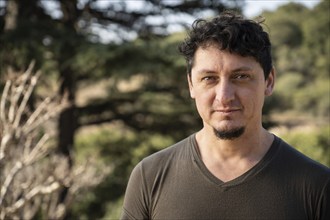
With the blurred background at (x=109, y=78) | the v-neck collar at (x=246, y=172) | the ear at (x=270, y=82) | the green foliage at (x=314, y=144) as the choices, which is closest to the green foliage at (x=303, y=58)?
the green foliage at (x=314, y=144)

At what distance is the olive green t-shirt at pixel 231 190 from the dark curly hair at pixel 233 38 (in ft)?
0.94

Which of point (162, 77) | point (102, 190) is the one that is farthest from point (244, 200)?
point (102, 190)

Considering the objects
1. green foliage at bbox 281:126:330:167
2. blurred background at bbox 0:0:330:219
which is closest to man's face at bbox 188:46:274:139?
blurred background at bbox 0:0:330:219

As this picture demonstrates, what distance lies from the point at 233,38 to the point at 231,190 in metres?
0.45

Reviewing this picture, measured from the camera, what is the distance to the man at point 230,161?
4.45ft

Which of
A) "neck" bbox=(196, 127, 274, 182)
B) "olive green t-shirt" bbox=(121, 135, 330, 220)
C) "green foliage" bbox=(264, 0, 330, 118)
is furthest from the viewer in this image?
"green foliage" bbox=(264, 0, 330, 118)

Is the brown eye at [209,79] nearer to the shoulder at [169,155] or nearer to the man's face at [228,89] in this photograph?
the man's face at [228,89]

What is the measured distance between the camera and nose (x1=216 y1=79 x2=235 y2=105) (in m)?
1.40

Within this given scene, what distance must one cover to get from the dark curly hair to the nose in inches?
3.9

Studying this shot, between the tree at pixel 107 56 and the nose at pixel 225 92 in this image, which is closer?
the nose at pixel 225 92

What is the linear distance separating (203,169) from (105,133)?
33.1 feet

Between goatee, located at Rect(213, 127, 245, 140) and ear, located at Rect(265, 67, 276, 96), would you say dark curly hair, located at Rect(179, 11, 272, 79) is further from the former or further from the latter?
goatee, located at Rect(213, 127, 245, 140)

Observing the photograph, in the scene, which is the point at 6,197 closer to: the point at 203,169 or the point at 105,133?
the point at 203,169

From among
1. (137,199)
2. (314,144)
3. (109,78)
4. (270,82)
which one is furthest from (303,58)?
(137,199)
